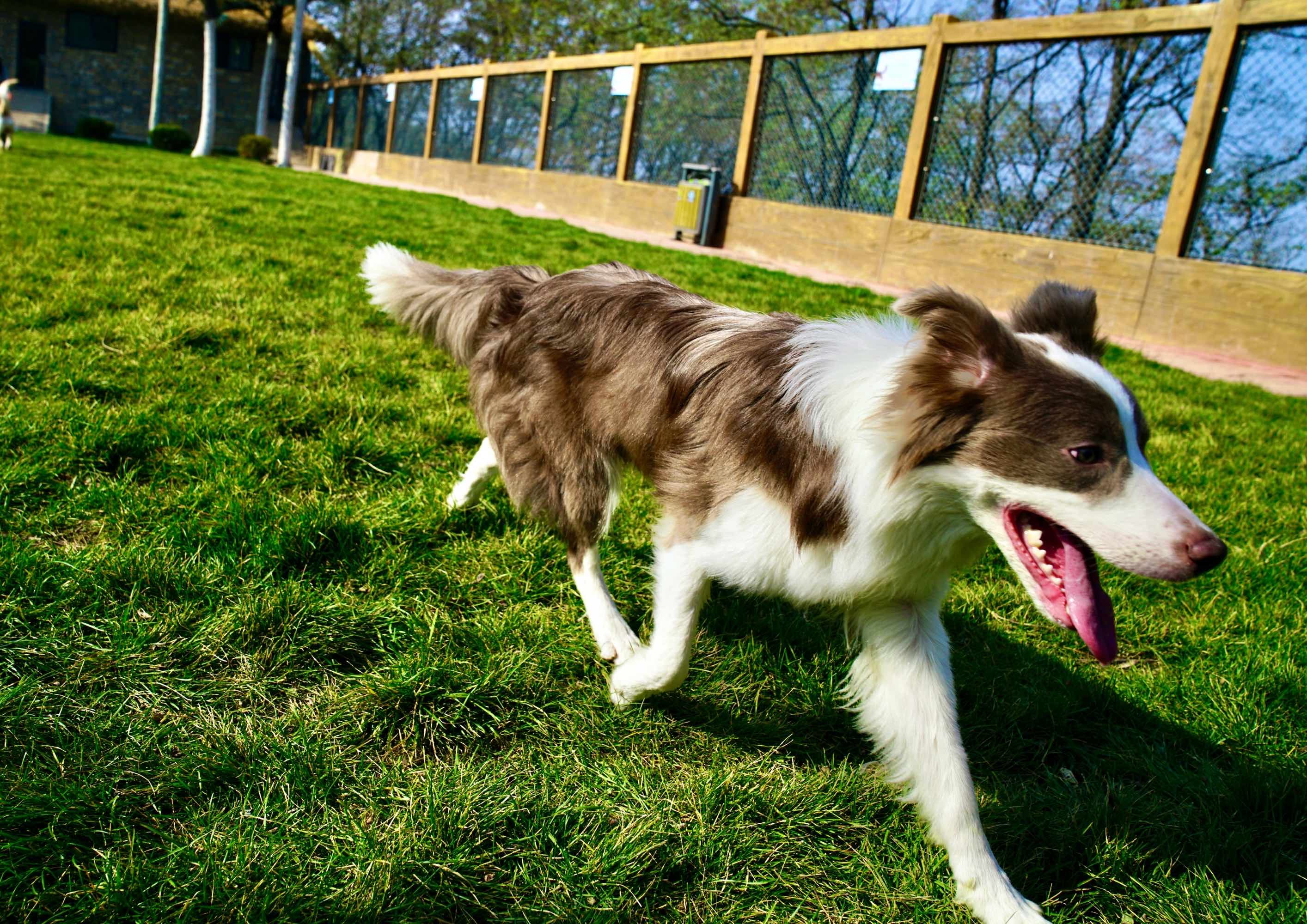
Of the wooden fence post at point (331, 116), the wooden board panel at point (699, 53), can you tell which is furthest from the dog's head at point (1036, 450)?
the wooden fence post at point (331, 116)

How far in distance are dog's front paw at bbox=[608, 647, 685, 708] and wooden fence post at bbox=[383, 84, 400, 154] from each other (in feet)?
87.5

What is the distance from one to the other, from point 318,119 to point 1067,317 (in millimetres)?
34504

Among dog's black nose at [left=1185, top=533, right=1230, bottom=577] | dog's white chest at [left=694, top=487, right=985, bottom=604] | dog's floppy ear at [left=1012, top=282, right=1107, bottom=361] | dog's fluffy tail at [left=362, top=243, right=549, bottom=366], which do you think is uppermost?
dog's floppy ear at [left=1012, top=282, right=1107, bottom=361]

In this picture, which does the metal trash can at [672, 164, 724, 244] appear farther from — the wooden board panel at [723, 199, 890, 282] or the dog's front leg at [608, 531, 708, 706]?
the dog's front leg at [608, 531, 708, 706]

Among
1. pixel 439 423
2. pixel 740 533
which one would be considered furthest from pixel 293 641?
pixel 439 423

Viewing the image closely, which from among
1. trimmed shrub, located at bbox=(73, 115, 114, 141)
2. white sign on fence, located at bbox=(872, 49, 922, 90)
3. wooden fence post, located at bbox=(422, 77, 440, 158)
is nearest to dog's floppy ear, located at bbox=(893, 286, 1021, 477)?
white sign on fence, located at bbox=(872, 49, 922, 90)

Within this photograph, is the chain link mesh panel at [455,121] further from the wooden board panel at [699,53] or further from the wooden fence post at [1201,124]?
the wooden fence post at [1201,124]

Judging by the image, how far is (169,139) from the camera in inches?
1009

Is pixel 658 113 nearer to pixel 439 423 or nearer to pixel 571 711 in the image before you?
pixel 439 423

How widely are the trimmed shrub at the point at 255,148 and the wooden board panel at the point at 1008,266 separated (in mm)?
22903

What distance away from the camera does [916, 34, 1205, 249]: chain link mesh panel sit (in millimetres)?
10219

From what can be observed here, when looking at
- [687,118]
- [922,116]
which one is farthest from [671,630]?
[687,118]

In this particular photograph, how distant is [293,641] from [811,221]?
39.6 ft

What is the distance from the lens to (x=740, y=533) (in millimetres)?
2268
